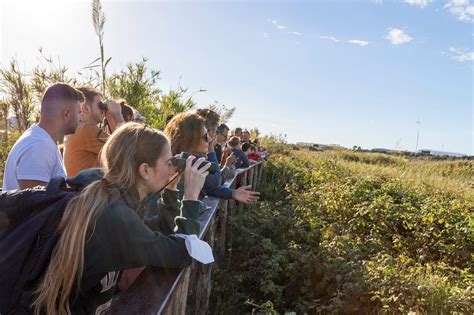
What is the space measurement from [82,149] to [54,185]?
1.86 m

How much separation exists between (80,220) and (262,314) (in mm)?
2317

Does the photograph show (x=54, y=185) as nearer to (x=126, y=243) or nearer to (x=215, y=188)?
(x=126, y=243)

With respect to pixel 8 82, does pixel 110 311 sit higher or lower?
lower

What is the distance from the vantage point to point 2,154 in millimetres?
6289

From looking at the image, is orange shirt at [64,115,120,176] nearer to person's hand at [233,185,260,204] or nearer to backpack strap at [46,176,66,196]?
person's hand at [233,185,260,204]

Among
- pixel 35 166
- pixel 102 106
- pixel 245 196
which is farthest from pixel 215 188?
pixel 35 166

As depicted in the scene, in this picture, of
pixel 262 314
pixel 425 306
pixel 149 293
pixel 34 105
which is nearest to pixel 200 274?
pixel 262 314

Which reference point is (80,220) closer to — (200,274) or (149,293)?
(149,293)

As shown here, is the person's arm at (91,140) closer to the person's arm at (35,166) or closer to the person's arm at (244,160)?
the person's arm at (35,166)

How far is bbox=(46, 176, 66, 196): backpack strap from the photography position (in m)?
1.48

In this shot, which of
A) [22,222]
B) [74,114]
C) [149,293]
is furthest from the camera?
[74,114]

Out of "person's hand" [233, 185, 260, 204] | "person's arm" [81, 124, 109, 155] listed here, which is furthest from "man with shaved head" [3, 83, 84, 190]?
"person's hand" [233, 185, 260, 204]

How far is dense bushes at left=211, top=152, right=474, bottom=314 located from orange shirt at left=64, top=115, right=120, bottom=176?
1.98 metres

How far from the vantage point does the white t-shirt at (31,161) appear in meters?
2.44
